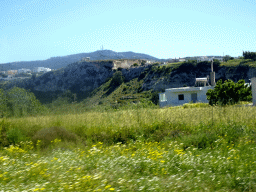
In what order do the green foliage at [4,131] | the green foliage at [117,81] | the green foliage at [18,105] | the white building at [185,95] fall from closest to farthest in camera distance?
1. the green foliage at [4,131]
2. the green foliage at [18,105]
3. the white building at [185,95]
4. the green foliage at [117,81]

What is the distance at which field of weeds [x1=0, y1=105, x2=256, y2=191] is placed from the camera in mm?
3801

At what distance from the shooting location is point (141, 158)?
4992 millimetres

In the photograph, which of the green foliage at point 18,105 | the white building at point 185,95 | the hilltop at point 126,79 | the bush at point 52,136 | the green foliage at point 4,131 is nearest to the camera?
the bush at point 52,136

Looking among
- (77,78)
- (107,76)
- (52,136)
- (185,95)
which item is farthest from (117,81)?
(52,136)

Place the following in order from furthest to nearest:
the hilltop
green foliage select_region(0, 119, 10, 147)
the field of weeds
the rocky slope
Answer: the rocky slope, the hilltop, green foliage select_region(0, 119, 10, 147), the field of weeds

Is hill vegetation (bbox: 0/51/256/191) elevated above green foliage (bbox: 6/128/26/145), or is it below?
above

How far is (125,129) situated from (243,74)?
58.9 m

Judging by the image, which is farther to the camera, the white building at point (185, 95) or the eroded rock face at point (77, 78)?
the eroded rock face at point (77, 78)

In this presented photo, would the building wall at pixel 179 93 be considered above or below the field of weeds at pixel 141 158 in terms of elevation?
below

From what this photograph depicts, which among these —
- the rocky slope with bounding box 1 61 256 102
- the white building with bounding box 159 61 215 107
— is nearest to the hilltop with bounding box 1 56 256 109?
the rocky slope with bounding box 1 61 256 102

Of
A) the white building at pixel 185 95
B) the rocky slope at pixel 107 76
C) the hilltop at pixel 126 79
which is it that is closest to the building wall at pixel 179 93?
the white building at pixel 185 95

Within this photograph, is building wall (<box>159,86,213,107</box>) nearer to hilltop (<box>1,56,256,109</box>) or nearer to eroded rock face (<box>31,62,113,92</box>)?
hilltop (<box>1,56,256,109</box>)

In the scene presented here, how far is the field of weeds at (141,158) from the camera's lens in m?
3.80

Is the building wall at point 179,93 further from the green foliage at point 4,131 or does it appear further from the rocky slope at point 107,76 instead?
the green foliage at point 4,131
